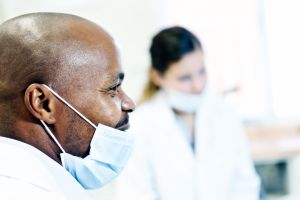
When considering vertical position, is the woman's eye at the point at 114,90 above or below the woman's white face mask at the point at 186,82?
above

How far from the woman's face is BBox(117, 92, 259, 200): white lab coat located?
0.29 feet

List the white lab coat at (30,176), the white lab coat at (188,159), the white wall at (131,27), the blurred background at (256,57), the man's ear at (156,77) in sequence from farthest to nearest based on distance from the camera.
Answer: the blurred background at (256,57), the white wall at (131,27), the man's ear at (156,77), the white lab coat at (188,159), the white lab coat at (30,176)

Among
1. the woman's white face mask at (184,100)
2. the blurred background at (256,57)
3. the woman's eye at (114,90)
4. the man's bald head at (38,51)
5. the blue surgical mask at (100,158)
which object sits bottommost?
the blurred background at (256,57)

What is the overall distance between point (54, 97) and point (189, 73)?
82 centimetres

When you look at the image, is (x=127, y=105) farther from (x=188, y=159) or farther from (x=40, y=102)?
(x=188, y=159)

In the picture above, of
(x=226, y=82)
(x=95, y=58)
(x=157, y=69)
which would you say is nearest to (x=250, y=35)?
(x=226, y=82)

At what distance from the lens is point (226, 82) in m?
2.98

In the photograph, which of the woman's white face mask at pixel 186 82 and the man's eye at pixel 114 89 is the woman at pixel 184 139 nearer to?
the woman's white face mask at pixel 186 82

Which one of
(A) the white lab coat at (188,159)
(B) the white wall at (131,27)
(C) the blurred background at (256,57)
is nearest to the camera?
(A) the white lab coat at (188,159)

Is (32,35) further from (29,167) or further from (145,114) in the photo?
(145,114)

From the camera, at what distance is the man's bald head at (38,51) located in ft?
2.44

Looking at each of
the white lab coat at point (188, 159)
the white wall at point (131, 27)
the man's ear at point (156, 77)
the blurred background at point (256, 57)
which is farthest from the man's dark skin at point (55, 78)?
the blurred background at point (256, 57)

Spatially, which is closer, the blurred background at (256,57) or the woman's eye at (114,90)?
the woman's eye at (114,90)

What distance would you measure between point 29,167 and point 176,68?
3.03 ft
